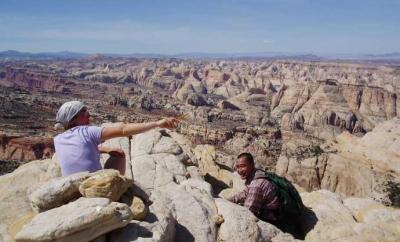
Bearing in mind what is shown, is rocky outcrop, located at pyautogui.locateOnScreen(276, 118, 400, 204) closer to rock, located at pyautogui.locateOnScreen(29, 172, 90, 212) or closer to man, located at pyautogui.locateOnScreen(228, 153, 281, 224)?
man, located at pyautogui.locateOnScreen(228, 153, 281, 224)

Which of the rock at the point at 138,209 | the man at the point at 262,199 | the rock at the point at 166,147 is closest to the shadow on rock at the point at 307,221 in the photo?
the man at the point at 262,199

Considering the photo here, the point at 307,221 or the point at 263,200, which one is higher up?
the point at 263,200

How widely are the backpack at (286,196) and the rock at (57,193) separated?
380 centimetres

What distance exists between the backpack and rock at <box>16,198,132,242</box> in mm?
3613

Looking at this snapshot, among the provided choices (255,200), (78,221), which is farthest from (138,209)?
(255,200)

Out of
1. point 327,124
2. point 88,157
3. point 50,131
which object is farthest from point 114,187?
point 327,124

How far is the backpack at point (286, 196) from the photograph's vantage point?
8781 millimetres

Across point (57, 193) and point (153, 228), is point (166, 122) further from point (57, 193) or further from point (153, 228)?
point (57, 193)

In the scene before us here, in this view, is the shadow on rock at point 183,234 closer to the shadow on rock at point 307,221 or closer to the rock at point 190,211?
the rock at point 190,211

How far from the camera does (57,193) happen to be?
6270 mm

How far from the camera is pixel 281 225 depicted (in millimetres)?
9094

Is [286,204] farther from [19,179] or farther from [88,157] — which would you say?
[19,179]

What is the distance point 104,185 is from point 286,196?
3.86m

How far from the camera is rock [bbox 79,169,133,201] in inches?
246
